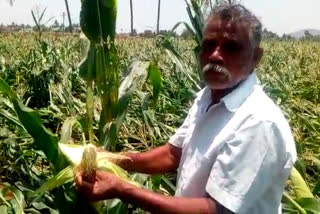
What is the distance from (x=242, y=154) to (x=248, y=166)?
36mm

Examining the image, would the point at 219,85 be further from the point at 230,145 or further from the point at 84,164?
the point at 84,164

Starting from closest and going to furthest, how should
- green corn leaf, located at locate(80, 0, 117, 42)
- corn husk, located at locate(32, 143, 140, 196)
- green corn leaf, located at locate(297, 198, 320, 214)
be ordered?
1. corn husk, located at locate(32, 143, 140, 196)
2. green corn leaf, located at locate(80, 0, 117, 42)
3. green corn leaf, located at locate(297, 198, 320, 214)

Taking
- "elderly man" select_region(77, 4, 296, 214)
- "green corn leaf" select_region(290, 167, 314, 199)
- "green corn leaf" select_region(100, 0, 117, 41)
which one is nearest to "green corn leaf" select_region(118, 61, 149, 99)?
"green corn leaf" select_region(100, 0, 117, 41)

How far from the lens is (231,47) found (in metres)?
1.74

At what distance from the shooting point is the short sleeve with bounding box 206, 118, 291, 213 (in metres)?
1.59

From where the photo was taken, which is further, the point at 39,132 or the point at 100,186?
the point at 39,132

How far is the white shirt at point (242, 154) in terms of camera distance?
160cm

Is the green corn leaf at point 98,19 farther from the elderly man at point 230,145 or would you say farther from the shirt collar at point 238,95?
the shirt collar at point 238,95

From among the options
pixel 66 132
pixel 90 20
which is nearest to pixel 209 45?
pixel 90 20

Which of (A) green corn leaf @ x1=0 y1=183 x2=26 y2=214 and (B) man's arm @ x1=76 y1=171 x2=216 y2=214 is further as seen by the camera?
(A) green corn leaf @ x1=0 y1=183 x2=26 y2=214

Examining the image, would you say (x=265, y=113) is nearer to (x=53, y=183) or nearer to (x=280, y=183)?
(x=280, y=183)

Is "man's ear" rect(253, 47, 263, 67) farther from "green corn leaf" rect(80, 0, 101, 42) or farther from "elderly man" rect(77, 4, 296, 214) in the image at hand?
"green corn leaf" rect(80, 0, 101, 42)

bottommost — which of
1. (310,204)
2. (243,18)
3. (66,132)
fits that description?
(310,204)

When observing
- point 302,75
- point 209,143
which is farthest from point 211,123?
point 302,75
